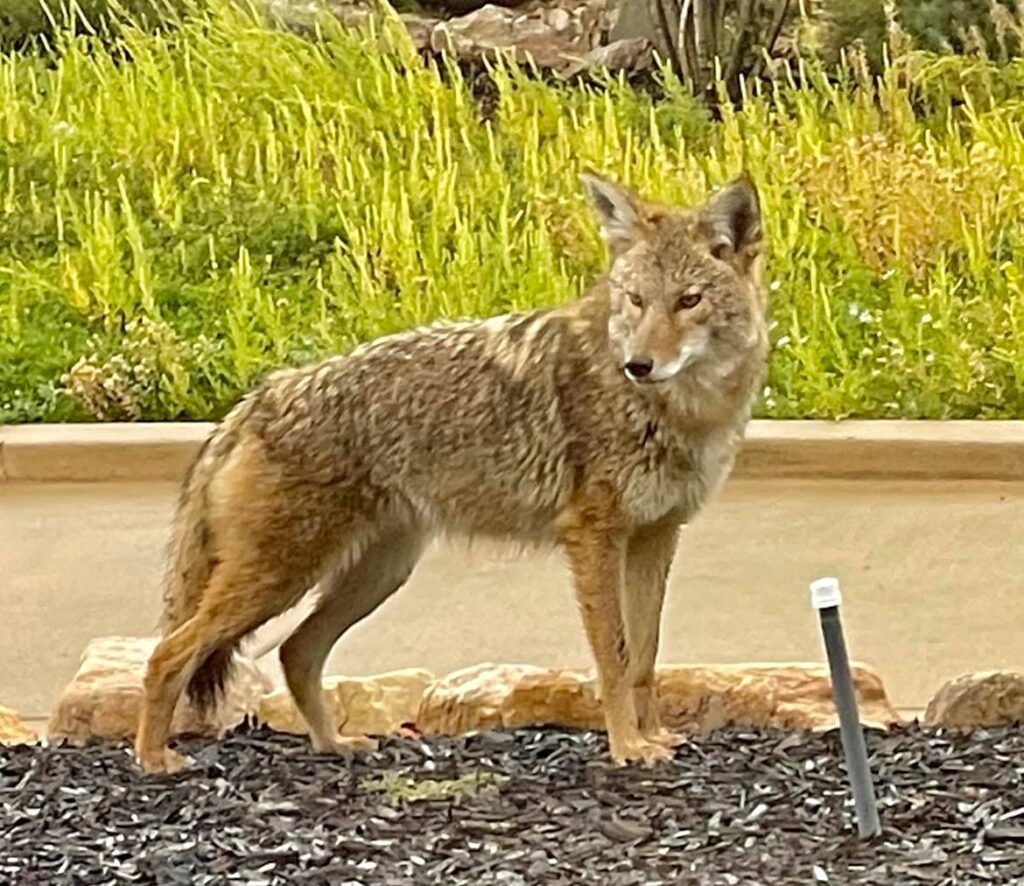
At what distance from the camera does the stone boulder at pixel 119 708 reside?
4070 mm

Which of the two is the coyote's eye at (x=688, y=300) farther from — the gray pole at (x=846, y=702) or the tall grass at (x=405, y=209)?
the tall grass at (x=405, y=209)

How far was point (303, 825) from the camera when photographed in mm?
3402

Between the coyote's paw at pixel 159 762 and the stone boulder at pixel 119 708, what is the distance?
24 centimetres

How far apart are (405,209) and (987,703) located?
4.87 metres

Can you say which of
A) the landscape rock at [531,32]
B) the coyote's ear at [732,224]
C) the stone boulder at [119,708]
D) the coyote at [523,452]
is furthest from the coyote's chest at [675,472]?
the landscape rock at [531,32]

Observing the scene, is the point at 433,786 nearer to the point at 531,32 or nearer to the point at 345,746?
the point at 345,746

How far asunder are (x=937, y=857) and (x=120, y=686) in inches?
78.0

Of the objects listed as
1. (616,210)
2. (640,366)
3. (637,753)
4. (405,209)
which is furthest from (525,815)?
(405,209)

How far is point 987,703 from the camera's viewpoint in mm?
3924

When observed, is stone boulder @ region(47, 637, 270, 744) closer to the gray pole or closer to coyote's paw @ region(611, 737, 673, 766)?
coyote's paw @ region(611, 737, 673, 766)

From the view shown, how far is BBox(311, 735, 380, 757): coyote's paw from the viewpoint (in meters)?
3.90

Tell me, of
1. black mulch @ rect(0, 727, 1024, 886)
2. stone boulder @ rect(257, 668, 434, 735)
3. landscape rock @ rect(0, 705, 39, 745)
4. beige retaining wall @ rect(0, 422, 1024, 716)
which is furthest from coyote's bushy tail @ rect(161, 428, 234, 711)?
beige retaining wall @ rect(0, 422, 1024, 716)

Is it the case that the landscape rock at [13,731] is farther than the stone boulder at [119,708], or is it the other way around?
the landscape rock at [13,731]

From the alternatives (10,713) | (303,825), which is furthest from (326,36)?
(303,825)
